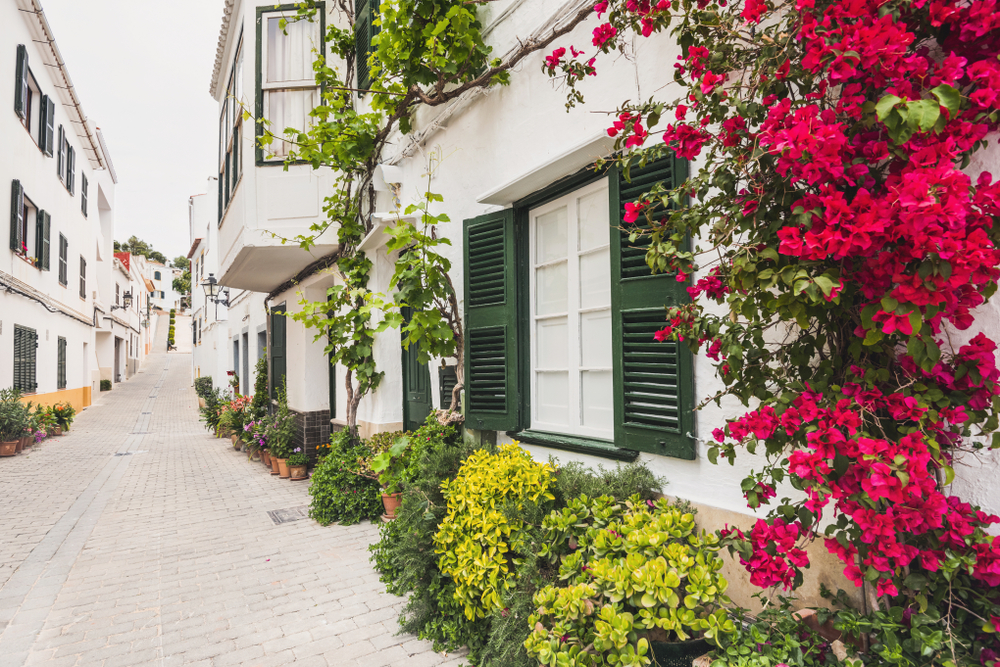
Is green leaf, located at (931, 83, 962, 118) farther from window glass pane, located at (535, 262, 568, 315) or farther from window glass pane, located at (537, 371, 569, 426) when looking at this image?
window glass pane, located at (537, 371, 569, 426)

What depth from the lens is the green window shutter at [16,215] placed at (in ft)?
35.8

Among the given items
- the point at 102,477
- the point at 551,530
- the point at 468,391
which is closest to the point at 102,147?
the point at 102,477

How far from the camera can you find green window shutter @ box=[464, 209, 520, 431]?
411cm

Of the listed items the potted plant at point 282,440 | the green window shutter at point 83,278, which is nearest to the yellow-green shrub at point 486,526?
the potted plant at point 282,440

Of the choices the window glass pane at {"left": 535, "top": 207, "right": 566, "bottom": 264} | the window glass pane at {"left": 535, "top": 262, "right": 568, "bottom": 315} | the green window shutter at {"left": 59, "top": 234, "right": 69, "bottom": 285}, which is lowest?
the window glass pane at {"left": 535, "top": 262, "right": 568, "bottom": 315}

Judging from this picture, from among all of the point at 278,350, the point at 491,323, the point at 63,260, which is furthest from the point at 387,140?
the point at 63,260

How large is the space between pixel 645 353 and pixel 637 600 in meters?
1.36

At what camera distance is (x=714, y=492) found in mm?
2742

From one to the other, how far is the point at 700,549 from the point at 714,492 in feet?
1.79

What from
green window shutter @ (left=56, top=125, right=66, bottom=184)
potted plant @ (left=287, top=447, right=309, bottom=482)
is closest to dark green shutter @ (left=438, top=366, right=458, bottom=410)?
potted plant @ (left=287, top=447, right=309, bottom=482)

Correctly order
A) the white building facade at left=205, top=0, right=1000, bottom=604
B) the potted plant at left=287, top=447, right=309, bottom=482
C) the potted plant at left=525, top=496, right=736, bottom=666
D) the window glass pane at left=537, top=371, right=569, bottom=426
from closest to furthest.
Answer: the potted plant at left=525, top=496, right=736, bottom=666 < the white building facade at left=205, top=0, right=1000, bottom=604 < the window glass pane at left=537, top=371, right=569, bottom=426 < the potted plant at left=287, top=447, right=309, bottom=482

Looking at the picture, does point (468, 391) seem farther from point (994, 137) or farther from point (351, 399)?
point (994, 137)

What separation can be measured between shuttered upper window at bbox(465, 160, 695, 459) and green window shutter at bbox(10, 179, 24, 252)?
11.6 m

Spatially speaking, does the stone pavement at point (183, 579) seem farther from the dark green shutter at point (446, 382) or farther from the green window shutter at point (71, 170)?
the green window shutter at point (71, 170)
